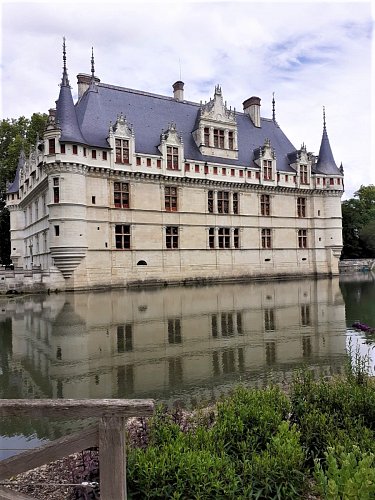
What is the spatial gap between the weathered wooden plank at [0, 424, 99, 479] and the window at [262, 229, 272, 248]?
3253 centimetres

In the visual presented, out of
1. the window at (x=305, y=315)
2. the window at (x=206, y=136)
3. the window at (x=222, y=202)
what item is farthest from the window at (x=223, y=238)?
the window at (x=305, y=315)

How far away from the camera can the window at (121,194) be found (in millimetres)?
27688

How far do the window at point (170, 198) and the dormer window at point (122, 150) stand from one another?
3554 millimetres

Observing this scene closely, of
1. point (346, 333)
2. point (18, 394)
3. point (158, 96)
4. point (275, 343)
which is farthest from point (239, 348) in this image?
point (158, 96)

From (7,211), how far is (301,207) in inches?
1145

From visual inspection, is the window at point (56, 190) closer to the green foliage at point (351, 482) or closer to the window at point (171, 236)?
the window at point (171, 236)

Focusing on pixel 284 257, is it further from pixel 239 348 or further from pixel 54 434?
pixel 54 434

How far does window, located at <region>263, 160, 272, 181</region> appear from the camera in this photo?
3462 cm

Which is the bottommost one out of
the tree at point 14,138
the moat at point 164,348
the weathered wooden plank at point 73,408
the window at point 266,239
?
the moat at point 164,348

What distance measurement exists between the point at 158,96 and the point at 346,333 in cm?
2711

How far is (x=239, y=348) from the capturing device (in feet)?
30.6

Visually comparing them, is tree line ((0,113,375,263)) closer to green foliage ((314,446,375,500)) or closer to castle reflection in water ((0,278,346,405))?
castle reflection in water ((0,278,346,405))

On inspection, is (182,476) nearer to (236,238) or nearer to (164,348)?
(164,348)

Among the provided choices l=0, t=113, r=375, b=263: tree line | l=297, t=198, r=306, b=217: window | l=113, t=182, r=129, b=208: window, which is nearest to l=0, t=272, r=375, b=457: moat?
l=113, t=182, r=129, b=208: window
